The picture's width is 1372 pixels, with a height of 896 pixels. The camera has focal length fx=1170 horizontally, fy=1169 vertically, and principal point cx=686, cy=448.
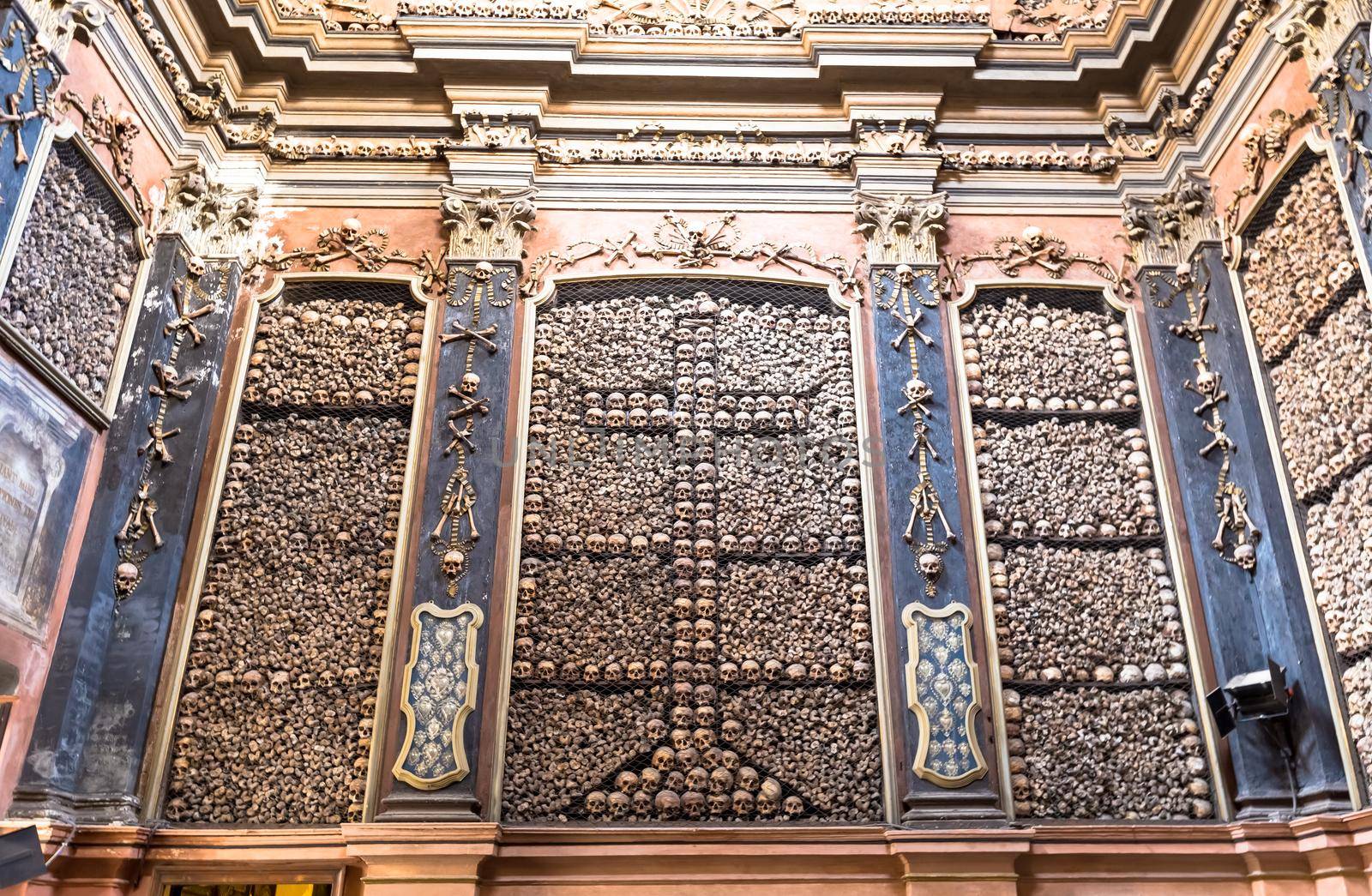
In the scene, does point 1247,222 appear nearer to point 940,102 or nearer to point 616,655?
point 940,102

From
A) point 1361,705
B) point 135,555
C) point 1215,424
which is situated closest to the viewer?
point 1361,705

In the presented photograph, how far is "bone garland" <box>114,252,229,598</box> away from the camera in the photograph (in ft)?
17.3

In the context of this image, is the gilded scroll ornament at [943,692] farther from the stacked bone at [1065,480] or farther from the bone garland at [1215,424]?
the bone garland at [1215,424]

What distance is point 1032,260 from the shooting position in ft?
20.4

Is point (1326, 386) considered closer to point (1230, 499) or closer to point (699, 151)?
point (1230, 499)

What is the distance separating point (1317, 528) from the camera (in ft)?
16.4

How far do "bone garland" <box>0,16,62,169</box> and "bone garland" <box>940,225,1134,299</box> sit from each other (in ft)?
14.0

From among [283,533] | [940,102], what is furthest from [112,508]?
[940,102]

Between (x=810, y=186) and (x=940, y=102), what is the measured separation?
88 cm

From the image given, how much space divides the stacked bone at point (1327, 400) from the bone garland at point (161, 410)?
5113 mm

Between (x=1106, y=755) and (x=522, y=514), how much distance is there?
287 centimetres

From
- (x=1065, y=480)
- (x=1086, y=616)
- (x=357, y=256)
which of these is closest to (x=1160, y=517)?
(x=1065, y=480)

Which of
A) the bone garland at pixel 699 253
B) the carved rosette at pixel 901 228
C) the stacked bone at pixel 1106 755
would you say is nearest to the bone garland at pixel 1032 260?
the carved rosette at pixel 901 228

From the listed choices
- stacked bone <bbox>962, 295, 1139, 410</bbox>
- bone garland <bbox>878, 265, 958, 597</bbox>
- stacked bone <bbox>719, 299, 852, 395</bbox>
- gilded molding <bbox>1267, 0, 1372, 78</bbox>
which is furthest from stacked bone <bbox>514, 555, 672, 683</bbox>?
gilded molding <bbox>1267, 0, 1372, 78</bbox>
